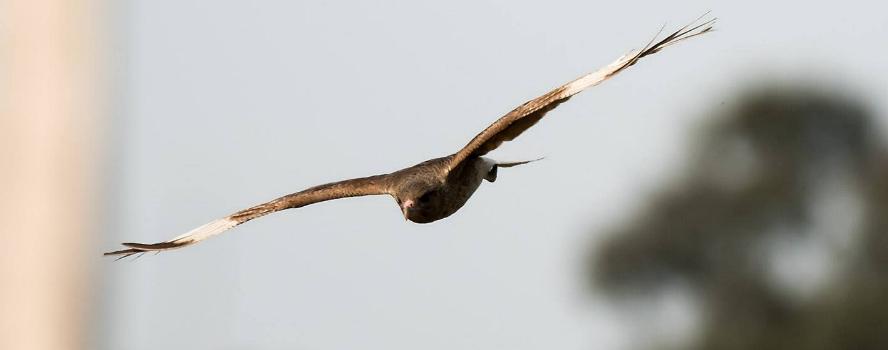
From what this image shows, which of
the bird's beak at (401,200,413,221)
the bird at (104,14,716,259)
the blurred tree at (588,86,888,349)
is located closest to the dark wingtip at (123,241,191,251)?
the bird at (104,14,716,259)

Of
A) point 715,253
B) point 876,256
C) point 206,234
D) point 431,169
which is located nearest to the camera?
point 431,169

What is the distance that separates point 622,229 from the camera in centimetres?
1833

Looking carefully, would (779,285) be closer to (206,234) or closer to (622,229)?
(622,229)

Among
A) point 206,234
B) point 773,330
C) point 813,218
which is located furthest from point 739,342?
point 206,234

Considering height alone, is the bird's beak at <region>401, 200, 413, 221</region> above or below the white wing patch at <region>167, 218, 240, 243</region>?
below

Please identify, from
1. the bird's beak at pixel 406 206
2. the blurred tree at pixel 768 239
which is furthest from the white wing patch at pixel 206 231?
the blurred tree at pixel 768 239

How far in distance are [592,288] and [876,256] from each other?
125 inches

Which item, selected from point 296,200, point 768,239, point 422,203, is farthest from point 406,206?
point 768,239

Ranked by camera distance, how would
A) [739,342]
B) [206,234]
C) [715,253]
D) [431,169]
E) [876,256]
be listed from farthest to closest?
[715,253], [739,342], [876,256], [206,234], [431,169]

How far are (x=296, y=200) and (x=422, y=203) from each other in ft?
2.35

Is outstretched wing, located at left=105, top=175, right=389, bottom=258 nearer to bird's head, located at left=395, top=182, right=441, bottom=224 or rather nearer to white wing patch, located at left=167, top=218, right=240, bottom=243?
white wing patch, located at left=167, top=218, right=240, bottom=243

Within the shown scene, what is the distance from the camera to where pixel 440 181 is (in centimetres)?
635

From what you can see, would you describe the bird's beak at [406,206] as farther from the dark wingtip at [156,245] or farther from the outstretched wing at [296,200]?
the dark wingtip at [156,245]

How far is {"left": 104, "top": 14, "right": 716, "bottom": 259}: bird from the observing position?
561 centimetres
